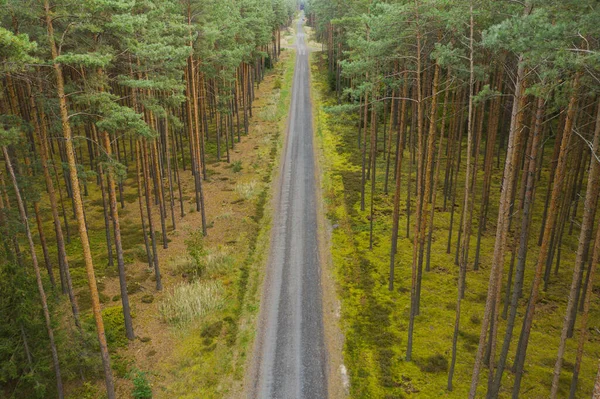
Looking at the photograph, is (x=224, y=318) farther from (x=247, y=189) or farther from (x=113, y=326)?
(x=247, y=189)

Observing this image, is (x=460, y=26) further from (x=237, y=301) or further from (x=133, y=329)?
(x=133, y=329)

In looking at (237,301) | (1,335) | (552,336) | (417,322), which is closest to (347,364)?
(417,322)

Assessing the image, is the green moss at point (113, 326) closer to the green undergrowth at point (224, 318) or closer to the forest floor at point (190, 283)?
the forest floor at point (190, 283)

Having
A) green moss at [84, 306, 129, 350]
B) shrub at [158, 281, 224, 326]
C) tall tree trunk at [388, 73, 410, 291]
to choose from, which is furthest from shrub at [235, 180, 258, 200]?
tall tree trunk at [388, 73, 410, 291]

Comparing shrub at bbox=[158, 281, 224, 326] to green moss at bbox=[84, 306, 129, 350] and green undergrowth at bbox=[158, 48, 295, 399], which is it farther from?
green moss at bbox=[84, 306, 129, 350]

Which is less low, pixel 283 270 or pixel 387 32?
pixel 387 32

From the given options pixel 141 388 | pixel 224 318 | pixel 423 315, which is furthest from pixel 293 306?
pixel 141 388

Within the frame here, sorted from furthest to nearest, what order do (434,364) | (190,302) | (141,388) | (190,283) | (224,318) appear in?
(190,283)
(190,302)
(224,318)
(434,364)
(141,388)

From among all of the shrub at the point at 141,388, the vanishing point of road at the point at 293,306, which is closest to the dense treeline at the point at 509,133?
the vanishing point of road at the point at 293,306
